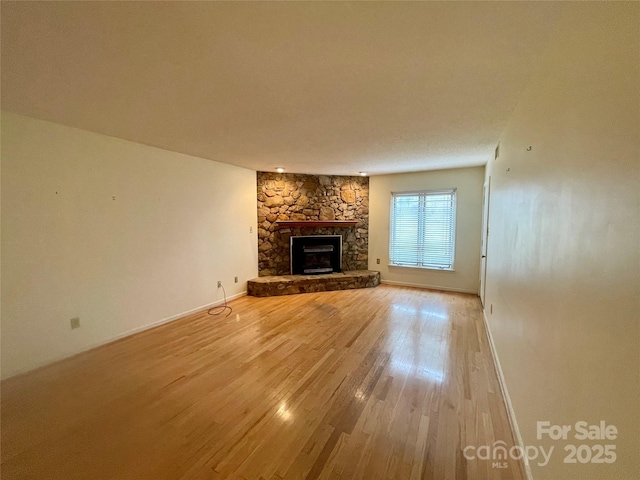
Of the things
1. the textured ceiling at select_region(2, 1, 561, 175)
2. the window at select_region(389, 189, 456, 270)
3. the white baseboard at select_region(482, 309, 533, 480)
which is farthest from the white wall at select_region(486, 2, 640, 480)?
the window at select_region(389, 189, 456, 270)

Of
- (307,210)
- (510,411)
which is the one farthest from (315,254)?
(510,411)

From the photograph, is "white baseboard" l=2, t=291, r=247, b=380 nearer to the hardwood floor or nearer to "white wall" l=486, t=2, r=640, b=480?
the hardwood floor

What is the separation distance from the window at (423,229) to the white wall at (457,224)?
0.37ft

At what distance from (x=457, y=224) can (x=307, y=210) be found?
10.3 ft

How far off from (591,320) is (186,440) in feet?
7.34

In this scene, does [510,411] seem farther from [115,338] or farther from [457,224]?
[115,338]

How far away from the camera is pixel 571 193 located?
3.43ft

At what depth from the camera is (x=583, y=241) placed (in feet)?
3.08

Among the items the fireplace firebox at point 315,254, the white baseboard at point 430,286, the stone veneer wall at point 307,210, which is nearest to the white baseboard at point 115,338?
the stone veneer wall at point 307,210

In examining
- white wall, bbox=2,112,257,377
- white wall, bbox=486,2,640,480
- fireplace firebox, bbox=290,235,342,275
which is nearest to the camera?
white wall, bbox=486,2,640,480

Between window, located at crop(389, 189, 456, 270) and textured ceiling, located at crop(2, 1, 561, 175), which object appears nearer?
textured ceiling, located at crop(2, 1, 561, 175)

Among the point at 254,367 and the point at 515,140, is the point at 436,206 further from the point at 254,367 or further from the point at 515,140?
the point at 254,367

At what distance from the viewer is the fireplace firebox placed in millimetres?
5473

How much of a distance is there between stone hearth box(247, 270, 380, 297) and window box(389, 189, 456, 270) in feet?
2.82
